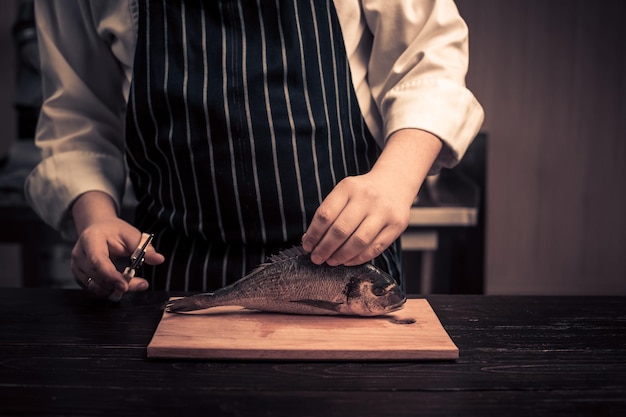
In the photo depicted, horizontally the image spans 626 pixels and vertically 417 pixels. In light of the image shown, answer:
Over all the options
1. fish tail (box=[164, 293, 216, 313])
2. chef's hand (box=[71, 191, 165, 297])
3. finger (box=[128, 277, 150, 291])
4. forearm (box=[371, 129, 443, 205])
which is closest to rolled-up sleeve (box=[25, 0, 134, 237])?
chef's hand (box=[71, 191, 165, 297])

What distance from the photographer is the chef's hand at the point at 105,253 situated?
100cm

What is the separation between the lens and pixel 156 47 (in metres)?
1.13

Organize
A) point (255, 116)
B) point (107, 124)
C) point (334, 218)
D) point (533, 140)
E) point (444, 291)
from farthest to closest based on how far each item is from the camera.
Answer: point (533, 140), point (444, 291), point (107, 124), point (255, 116), point (334, 218)

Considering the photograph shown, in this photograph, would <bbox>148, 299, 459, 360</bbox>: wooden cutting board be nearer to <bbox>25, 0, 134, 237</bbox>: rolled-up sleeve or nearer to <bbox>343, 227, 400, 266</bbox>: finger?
<bbox>343, 227, 400, 266</bbox>: finger

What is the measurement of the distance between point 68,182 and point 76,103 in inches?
6.2

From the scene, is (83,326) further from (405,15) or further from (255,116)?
(405,15)

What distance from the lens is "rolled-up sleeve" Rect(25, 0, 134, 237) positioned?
121cm

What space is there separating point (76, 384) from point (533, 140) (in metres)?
3.52

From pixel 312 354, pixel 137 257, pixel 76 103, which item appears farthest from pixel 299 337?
pixel 76 103

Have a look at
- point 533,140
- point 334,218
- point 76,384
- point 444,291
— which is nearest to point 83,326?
point 76,384

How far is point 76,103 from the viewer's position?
1.27 metres

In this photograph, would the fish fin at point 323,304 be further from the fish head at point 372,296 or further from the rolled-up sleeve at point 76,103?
the rolled-up sleeve at point 76,103

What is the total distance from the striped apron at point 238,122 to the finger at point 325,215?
0.22m

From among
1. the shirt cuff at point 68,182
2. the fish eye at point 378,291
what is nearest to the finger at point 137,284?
the shirt cuff at point 68,182
